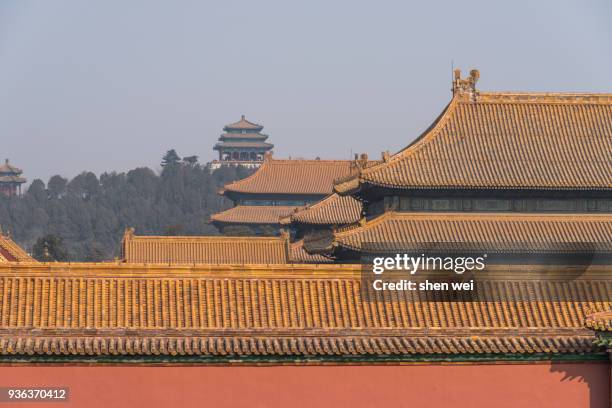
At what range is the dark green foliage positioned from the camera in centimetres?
15088

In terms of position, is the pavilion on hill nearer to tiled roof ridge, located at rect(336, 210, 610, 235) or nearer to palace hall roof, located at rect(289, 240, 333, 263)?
palace hall roof, located at rect(289, 240, 333, 263)

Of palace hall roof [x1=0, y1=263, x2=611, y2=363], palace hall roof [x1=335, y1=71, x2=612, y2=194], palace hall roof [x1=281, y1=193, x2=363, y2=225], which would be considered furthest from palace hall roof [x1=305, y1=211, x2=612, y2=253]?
palace hall roof [x1=0, y1=263, x2=611, y2=363]

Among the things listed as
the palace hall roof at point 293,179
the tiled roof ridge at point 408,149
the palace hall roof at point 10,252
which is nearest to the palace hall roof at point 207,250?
the palace hall roof at point 10,252

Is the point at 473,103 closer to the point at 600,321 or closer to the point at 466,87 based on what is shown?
the point at 466,87

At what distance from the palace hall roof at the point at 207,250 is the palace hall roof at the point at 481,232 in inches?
720

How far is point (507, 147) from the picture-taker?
47.8 metres

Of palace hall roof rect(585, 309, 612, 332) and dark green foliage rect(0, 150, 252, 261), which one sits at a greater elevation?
dark green foliage rect(0, 150, 252, 261)

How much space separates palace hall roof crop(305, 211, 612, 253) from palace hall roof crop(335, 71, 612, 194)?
3.82 feet

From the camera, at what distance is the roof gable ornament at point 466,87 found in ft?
159

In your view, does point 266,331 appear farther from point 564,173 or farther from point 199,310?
point 564,173

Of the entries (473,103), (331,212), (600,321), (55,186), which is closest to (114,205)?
(55,186)

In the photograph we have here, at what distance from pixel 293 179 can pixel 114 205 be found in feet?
249

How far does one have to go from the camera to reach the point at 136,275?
89.8 feet

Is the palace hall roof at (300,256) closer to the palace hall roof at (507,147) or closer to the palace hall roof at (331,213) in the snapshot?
the palace hall roof at (331,213)
